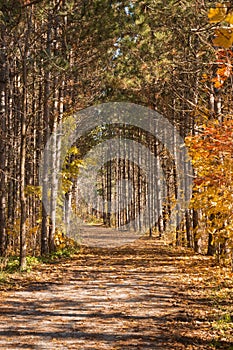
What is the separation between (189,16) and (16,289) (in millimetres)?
8174

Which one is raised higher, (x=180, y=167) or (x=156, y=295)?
(x=180, y=167)

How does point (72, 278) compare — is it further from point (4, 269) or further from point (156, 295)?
point (156, 295)

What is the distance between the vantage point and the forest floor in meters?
5.57

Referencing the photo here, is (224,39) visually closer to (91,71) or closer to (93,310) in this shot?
(93,310)

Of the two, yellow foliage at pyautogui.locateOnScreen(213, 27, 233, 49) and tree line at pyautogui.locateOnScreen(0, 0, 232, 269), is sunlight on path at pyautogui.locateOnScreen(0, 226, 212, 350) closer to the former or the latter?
tree line at pyautogui.locateOnScreen(0, 0, 232, 269)

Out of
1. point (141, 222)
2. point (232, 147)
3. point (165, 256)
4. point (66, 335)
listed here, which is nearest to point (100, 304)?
point (66, 335)

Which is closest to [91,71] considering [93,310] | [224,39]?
[93,310]

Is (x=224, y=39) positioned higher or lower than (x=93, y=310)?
higher

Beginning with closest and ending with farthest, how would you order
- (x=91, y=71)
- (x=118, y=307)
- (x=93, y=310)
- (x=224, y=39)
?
(x=224, y=39), (x=93, y=310), (x=118, y=307), (x=91, y=71)

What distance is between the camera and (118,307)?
7.50m

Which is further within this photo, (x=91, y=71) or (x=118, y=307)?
(x=91, y=71)

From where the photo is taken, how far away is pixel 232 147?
6.53m

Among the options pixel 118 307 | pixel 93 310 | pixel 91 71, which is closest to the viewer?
pixel 93 310

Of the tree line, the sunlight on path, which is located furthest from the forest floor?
the tree line
